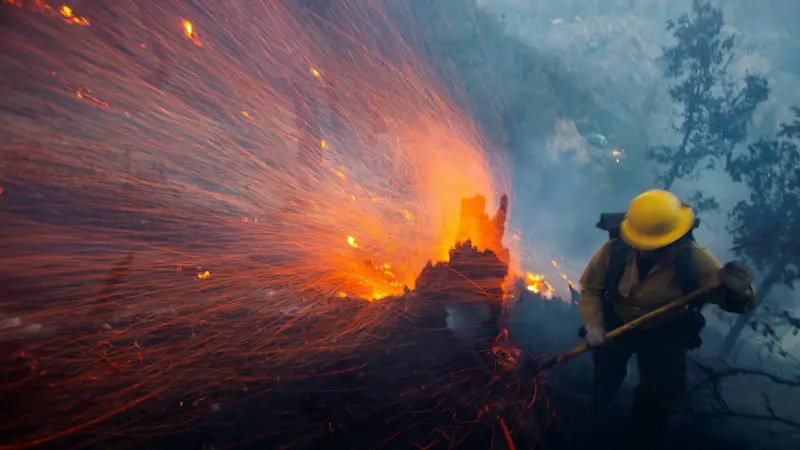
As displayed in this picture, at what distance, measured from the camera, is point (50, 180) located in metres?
8.18

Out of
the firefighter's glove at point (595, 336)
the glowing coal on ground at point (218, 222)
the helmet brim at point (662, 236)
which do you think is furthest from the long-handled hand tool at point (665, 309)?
the glowing coal on ground at point (218, 222)

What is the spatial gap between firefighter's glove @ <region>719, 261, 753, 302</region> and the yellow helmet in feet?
1.45

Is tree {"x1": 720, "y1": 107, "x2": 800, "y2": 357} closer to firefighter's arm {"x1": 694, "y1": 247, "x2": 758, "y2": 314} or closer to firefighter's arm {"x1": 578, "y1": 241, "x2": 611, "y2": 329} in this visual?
firefighter's arm {"x1": 694, "y1": 247, "x2": 758, "y2": 314}

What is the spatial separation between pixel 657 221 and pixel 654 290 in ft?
2.18

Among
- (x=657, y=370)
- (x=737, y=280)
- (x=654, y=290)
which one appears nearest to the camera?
(x=737, y=280)

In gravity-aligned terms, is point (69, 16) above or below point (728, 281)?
above

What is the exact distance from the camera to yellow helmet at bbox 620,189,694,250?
3.87 m

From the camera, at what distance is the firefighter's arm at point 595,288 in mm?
4277

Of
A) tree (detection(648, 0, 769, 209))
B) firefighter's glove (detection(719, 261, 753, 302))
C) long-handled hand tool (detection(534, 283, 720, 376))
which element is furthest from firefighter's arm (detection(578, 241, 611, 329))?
tree (detection(648, 0, 769, 209))

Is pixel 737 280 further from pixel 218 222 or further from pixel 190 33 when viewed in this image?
pixel 190 33

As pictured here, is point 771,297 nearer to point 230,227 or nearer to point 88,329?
point 230,227

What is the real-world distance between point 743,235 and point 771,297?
33.6ft

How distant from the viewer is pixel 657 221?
3.89 metres

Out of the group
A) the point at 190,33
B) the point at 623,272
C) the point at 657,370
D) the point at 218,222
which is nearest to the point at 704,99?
the point at 623,272
